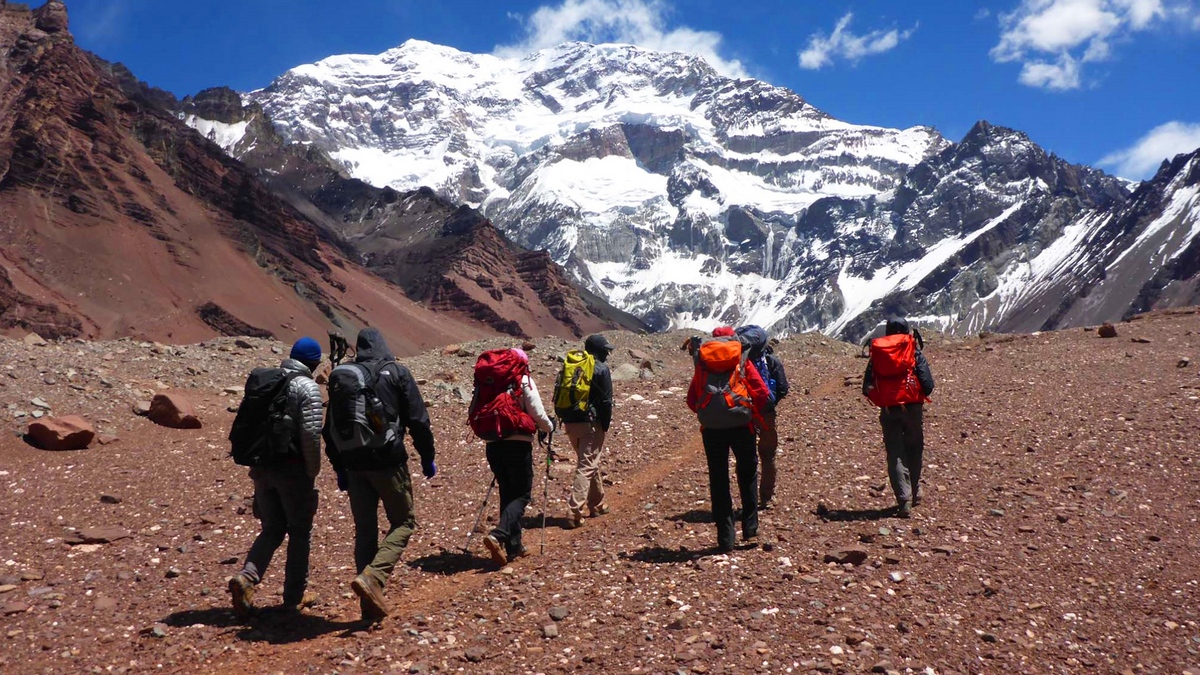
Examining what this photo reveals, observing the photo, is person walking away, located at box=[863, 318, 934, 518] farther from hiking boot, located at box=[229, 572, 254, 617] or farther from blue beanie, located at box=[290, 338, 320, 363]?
hiking boot, located at box=[229, 572, 254, 617]

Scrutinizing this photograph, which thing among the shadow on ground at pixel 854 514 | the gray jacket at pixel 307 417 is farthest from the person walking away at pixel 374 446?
the shadow on ground at pixel 854 514

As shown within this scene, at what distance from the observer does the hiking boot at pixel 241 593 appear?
7605 mm

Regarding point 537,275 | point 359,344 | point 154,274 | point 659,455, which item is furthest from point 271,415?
point 537,275

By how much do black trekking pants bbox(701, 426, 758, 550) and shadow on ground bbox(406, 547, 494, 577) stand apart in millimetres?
2503

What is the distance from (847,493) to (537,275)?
587ft

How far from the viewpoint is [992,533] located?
9.20m

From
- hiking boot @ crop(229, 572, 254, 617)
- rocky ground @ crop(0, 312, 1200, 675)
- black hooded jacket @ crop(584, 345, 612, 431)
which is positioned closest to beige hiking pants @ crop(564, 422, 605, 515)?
black hooded jacket @ crop(584, 345, 612, 431)

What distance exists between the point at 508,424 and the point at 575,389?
6.67ft

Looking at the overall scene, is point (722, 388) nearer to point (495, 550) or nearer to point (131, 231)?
point (495, 550)

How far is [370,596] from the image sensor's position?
7.37 m

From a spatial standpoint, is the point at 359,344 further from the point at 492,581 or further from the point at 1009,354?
the point at 1009,354

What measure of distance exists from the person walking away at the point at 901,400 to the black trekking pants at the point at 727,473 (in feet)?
6.56

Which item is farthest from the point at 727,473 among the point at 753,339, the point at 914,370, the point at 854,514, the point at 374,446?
the point at 374,446

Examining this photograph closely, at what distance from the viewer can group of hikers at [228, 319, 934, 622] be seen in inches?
301
